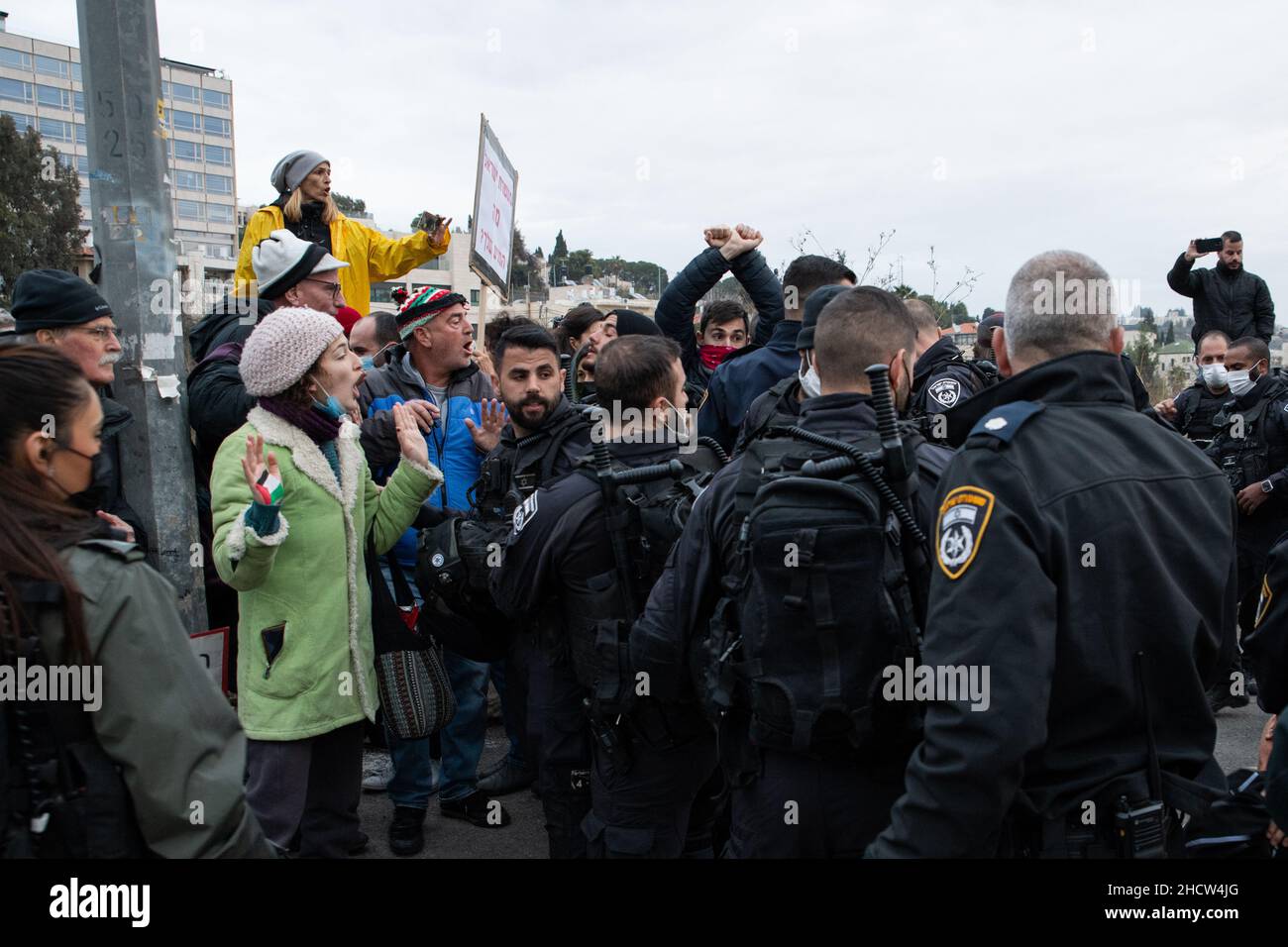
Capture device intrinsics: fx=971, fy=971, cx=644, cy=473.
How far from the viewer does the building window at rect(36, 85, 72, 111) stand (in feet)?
244

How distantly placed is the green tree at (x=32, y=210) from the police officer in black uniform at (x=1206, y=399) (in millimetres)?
39063

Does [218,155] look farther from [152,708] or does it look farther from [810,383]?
[152,708]

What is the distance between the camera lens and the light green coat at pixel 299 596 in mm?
3408

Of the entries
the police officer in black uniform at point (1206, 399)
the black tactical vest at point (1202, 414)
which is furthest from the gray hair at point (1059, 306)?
the black tactical vest at point (1202, 414)

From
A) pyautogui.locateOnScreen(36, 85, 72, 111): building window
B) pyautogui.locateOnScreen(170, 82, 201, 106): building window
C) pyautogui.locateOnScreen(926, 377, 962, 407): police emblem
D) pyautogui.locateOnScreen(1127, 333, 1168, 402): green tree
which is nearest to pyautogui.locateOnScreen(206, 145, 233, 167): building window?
pyautogui.locateOnScreen(170, 82, 201, 106): building window

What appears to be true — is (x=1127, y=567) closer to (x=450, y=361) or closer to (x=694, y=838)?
(x=694, y=838)

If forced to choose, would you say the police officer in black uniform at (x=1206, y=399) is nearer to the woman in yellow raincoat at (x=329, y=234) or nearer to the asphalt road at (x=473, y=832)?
the asphalt road at (x=473, y=832)

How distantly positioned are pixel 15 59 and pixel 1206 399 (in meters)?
88.9

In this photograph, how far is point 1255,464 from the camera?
6.73m

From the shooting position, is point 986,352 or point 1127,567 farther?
point 986,352

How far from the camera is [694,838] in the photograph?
3.63 metres

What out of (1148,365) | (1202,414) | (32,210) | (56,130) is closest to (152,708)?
(1202,414)
